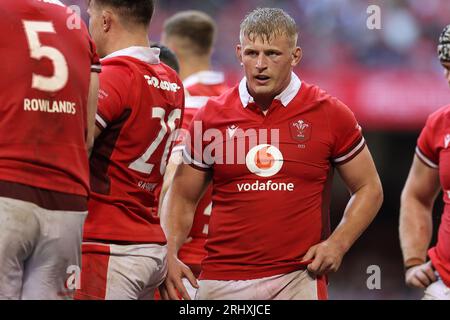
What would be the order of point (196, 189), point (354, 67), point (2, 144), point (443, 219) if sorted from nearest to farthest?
point (2, 144)
point (196, 189)
point (443, 219)
point (354, 67)

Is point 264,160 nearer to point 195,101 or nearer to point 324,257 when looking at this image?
point 324,257

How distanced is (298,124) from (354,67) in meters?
7.76

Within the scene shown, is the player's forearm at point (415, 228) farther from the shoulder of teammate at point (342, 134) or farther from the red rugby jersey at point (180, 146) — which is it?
the red rugby jersey at point (180, 146)

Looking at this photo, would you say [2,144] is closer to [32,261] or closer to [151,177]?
[32,261]

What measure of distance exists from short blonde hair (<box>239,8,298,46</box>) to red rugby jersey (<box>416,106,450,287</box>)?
1121mm

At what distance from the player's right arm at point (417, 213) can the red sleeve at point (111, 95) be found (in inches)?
76.1

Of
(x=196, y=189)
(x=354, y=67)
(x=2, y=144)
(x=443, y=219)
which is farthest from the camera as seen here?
(x=354, y=67)

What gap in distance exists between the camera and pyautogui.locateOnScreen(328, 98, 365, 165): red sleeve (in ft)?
14.9

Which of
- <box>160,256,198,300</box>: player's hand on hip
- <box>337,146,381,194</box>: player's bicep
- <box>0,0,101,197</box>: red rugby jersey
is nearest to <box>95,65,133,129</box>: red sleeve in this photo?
<box>0,0,101,197</box>: red rugby jersey

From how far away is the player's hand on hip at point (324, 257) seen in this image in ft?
14.4

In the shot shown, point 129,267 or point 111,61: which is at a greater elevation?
point 111,61

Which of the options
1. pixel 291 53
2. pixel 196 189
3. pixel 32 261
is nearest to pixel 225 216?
pixel 196 189

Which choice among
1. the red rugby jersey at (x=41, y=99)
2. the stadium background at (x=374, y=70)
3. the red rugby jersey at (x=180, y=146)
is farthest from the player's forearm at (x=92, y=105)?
the stadium background at (x=374, y=70)

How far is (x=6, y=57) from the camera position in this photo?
11.8 feet
